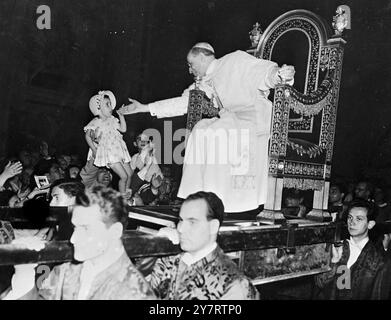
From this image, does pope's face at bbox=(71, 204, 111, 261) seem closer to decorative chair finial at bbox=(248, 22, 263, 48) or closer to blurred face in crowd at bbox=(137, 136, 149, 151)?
decorative chair finial at bbox=(248, 22, 263, 48)

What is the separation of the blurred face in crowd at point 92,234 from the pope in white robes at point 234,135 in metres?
1.32

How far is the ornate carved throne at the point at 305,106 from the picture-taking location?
3.03 metres

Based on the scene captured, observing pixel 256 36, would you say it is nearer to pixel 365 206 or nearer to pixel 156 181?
pixel 156 181

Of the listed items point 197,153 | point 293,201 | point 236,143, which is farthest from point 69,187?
point 293,201

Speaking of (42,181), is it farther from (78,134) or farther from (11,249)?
(78,134)

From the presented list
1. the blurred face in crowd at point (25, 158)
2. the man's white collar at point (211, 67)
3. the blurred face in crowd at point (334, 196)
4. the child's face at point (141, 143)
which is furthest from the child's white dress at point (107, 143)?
the blurred face in crowd at point (334, 196)

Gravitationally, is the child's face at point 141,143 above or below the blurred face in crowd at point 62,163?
above

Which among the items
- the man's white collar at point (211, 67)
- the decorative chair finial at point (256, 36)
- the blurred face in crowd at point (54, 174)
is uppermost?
the decorative chair finial at point (256, 36)

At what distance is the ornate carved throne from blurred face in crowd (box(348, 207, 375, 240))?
328 mm

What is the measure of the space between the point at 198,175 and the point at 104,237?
1.38 metres

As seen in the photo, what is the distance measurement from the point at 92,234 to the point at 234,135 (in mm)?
1569

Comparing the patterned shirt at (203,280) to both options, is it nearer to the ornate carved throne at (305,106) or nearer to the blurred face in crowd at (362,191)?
the ornate carved throne at (305,106)
